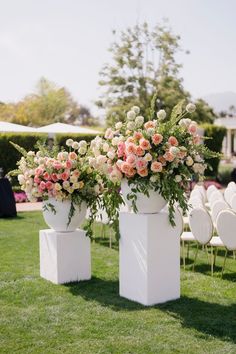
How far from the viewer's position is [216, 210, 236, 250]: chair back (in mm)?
6848

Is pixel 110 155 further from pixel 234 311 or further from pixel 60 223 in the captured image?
pixel 234 311

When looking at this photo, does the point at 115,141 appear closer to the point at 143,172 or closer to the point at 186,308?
the point at 143,172

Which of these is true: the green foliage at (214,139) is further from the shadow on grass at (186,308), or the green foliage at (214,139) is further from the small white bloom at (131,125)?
the small white bloom at (131,125)

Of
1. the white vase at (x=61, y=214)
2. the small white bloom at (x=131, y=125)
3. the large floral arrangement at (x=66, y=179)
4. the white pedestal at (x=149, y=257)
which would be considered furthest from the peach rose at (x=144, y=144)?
the white vase at (x=61, y=214)

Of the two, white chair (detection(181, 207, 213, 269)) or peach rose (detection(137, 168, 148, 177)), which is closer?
peach rose (detection(137, 168, 148, 177))

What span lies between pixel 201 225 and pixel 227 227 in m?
0.46

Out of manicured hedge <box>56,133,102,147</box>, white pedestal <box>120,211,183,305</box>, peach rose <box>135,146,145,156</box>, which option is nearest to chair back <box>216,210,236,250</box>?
white pedestal <box>120,211,183,305</box>

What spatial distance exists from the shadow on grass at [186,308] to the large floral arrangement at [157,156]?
3.20ft

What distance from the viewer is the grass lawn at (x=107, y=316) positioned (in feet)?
15.3

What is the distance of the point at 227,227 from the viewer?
6898 mm

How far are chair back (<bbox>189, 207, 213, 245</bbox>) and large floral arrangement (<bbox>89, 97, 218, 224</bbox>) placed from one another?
139 centimetres

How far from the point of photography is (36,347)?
15.2ft

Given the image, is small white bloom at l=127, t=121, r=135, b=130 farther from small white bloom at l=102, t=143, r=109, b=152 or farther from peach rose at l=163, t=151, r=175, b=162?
peach rose at l=163, t=151, r=175, b=162

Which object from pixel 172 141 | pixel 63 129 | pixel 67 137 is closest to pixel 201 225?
pixel 172 141
